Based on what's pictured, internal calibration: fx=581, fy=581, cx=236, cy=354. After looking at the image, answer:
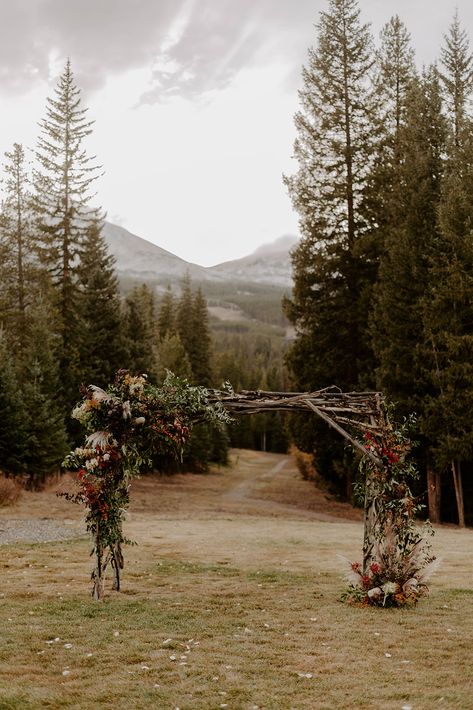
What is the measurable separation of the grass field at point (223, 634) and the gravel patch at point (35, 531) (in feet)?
3.48

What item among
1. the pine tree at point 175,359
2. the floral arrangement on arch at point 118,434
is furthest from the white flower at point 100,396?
the pine tree at point 175,359

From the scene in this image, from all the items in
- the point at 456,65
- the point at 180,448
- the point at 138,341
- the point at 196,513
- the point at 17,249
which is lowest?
the point at 196,513

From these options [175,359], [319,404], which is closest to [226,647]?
[319,404]

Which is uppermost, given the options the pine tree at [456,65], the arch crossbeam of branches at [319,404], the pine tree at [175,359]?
the pine tree at [456,65]

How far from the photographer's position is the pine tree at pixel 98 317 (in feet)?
100

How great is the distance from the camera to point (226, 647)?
663 centimetres

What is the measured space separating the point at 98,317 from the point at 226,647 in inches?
1058

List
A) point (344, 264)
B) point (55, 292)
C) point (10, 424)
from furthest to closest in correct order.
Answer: point (55, 292)
point (344, 264)
point (10, 424)

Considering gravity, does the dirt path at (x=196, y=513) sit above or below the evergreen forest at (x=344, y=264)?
below

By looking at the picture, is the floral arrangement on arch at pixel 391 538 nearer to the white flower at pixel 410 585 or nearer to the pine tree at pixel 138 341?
the white flower at pixel 410 585

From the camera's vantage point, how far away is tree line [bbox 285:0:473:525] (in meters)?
19.7

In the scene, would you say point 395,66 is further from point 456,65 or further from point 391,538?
point 391,538

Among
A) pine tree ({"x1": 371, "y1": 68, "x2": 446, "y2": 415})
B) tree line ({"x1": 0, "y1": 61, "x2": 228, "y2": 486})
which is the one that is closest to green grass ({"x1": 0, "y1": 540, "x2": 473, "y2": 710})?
pine tree ({"x1": 371, "y1": 68, "x2": 446, "y2": 415})

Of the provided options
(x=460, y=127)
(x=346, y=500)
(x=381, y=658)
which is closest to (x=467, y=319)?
(x=460, y=127)
